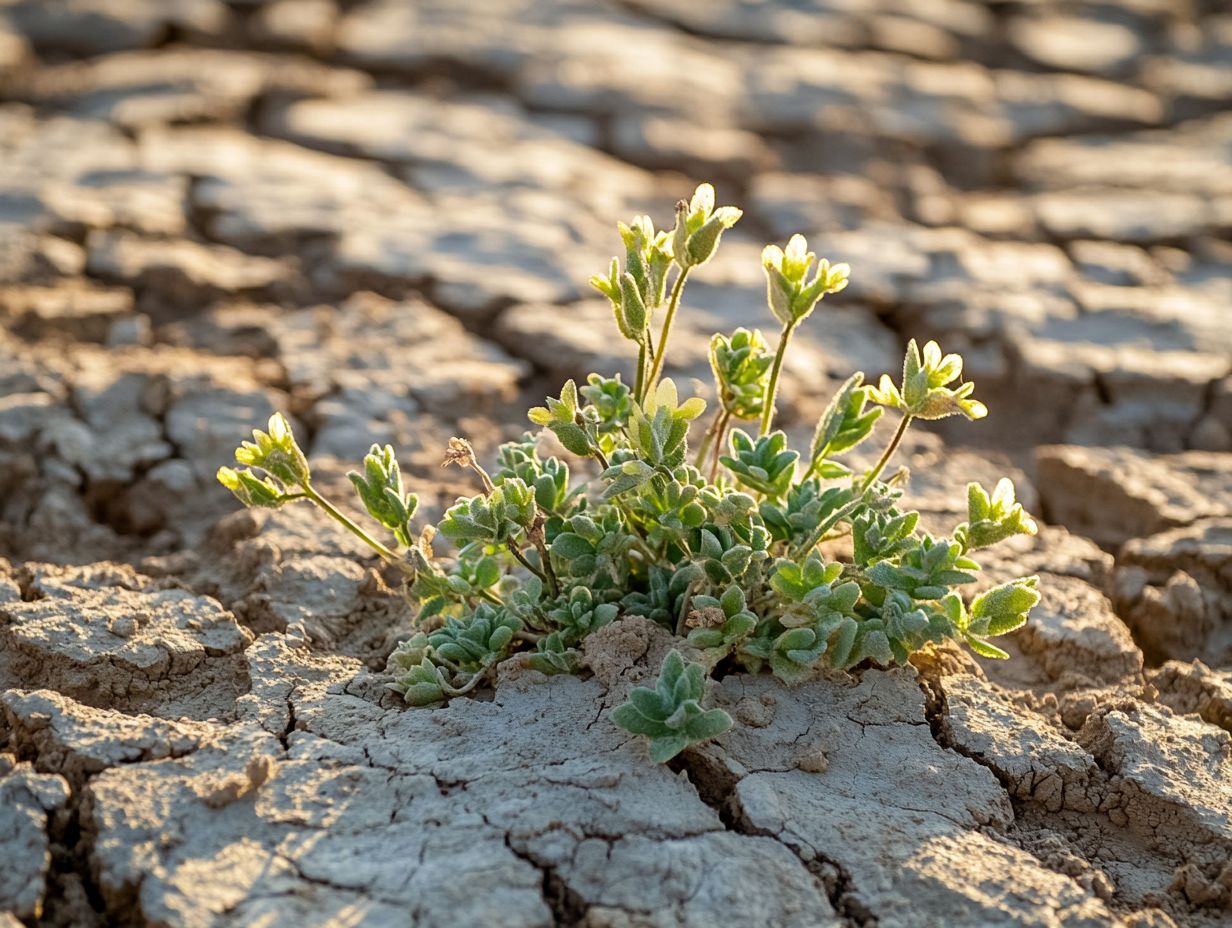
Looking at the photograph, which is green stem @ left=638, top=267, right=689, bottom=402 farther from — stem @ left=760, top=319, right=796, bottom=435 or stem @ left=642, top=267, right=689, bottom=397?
stem @ left=760, top=319, right=796, bottom=435

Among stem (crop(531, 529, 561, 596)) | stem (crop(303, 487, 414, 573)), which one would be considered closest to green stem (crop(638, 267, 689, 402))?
stem (crop(531, 529, 561, 596))

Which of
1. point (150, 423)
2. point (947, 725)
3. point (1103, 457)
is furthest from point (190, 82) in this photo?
point (947, 725)

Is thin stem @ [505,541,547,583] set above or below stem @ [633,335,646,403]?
below

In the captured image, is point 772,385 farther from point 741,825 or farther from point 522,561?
point 741,825

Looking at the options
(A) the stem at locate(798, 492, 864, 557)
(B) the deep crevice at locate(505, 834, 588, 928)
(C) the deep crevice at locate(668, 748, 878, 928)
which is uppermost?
(A) the stem at locate(798, 492, 864, 557)

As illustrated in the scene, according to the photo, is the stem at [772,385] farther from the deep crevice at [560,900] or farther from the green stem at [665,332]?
Result: the deep crevice at [560,900]

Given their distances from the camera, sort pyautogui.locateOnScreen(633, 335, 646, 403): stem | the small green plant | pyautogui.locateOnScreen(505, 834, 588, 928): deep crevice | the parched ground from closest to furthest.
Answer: pyautogui.locateOnScreen(505, 834, 588, 928): deep crevice
the parched ground
the small green plant
pyautogui.locateOnScreen(633, 335, 646, 403): stem

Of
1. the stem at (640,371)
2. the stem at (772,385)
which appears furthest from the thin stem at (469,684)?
the stem at (772,385)
